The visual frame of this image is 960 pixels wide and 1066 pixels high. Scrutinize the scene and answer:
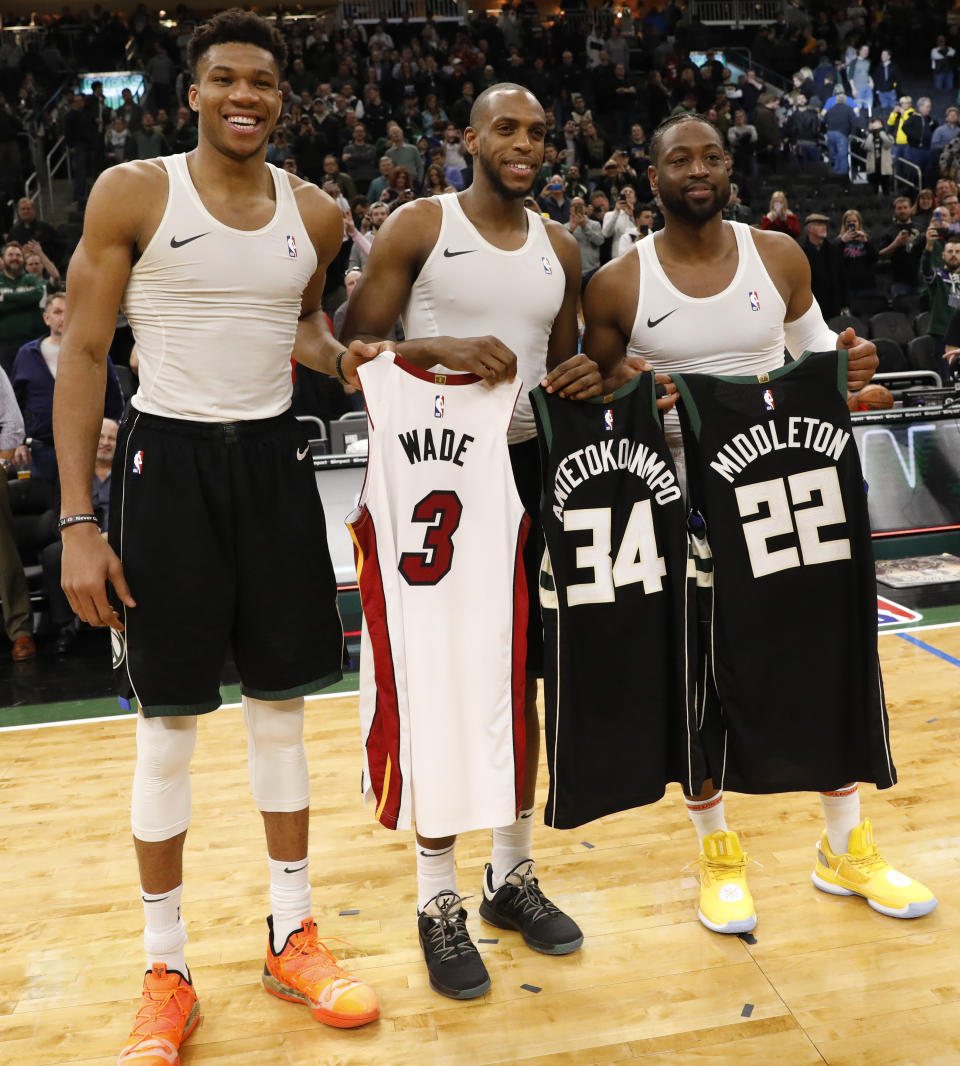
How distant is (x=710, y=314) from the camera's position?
2516 millimetres

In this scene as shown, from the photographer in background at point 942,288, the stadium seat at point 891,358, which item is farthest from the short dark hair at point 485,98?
the photographer in background at point 942,288

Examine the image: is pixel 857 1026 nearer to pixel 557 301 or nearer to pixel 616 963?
pixel 616 963

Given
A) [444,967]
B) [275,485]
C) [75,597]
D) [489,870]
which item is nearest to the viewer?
[75,597]

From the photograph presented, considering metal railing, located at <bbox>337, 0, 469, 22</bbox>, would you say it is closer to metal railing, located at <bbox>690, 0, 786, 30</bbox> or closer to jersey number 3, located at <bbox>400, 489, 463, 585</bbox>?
metal railing, located at <bbox>690, 0, 786, 30</bbox>

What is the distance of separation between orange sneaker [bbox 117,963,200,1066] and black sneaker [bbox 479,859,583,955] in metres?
0.76

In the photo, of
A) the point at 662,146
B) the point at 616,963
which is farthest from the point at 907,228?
the point at 616,963

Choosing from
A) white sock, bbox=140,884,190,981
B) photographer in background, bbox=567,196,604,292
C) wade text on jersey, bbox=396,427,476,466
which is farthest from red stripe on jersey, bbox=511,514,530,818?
photographer in background, bbox=567,196,604,292

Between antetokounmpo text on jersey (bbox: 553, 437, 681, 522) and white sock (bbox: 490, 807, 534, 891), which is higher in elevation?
antetokounmpo text on jersey (bbox: 553, 437, 681, 522)

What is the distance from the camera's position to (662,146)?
2555 mm

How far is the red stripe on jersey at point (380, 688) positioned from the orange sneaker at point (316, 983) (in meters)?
0.34

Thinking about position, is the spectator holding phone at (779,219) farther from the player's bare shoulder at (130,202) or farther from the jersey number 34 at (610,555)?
the player's bare shoulder at (130,202)

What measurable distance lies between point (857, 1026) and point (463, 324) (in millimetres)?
1737

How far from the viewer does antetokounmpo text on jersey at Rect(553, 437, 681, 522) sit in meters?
2.37

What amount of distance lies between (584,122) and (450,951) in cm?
1329
